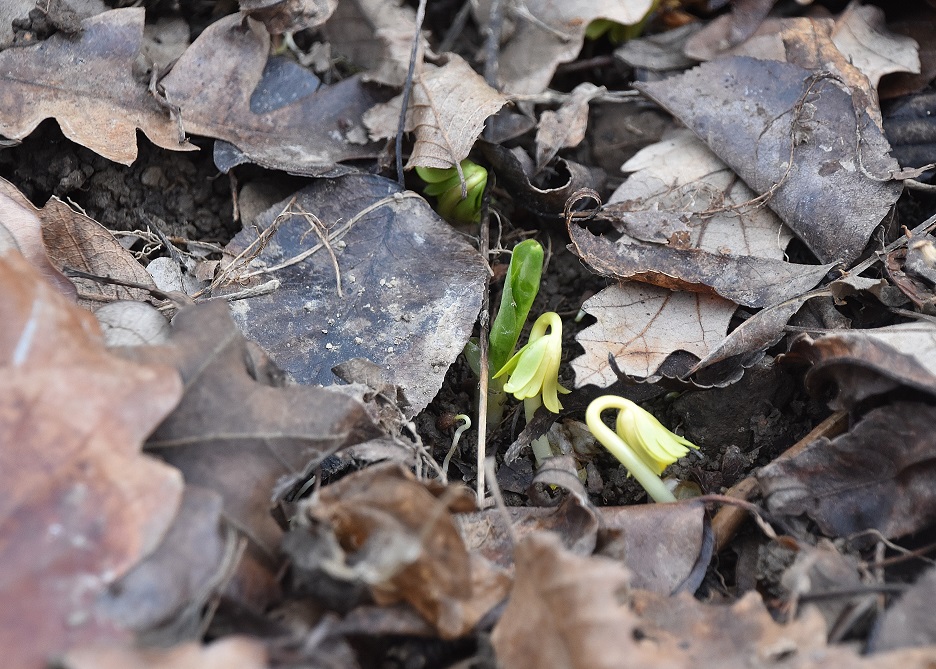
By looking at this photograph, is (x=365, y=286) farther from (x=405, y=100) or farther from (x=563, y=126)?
Result: (x=563, y=126)

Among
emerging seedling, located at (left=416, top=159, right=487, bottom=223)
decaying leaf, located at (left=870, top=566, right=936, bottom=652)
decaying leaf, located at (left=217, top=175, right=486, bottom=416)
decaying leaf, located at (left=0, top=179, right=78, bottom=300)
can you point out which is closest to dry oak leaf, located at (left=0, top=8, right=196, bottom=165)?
decaying leaf, located at (left=0, top=179, right=78, bottom=300)

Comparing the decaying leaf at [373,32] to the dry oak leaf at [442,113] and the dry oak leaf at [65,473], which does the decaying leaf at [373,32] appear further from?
the dry oak leaf at [65,473]

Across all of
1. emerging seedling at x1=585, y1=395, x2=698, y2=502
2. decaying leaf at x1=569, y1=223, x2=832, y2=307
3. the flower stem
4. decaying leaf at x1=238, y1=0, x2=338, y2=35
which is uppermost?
decaying leaf at x1=238, y1=0, x2=338, y2=35

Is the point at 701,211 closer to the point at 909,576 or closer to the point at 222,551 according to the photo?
the point at 909,576

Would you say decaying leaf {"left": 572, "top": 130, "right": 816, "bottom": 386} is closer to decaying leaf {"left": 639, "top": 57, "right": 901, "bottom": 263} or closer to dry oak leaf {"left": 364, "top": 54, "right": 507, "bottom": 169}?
decaying leaf {"left": 639, "top": 57, "right": 901, "bottom": 263}

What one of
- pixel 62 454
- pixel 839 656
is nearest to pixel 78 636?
pixel 62 454

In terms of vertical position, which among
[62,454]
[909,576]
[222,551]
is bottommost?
[909,576]
